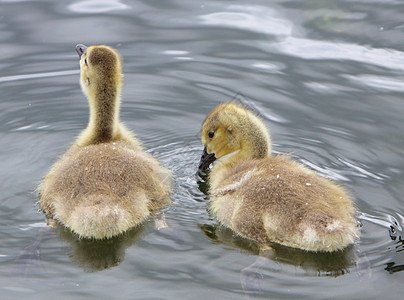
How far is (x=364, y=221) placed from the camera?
4512mm

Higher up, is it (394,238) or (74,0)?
(74,0)

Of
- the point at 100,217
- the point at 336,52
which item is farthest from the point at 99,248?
the point at 336,52

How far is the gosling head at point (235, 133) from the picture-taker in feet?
16.5

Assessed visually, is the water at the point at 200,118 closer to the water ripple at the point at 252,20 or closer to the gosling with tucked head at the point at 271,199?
the water ripple at the point at 252,20

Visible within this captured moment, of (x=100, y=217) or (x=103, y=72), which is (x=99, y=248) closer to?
(x=100, y=217)

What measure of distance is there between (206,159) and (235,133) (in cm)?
42

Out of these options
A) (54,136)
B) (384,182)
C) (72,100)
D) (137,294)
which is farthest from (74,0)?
(137,294)

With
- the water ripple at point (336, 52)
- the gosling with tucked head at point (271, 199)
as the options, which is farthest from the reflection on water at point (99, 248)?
the water ripple at point (336, 52)

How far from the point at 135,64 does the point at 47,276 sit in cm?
381

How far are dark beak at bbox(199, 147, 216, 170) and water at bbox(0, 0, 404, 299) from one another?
0.35 feet

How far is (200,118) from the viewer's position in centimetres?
627

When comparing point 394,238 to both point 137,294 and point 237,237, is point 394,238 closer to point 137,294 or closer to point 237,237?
point 237,237

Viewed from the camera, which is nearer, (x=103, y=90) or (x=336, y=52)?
(x=103, y=90)

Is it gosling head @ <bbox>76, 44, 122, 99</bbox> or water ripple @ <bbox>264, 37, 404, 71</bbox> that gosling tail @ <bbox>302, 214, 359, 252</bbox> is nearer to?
gosling head @ <bbox>76, 44, 122, 99</bbox>
